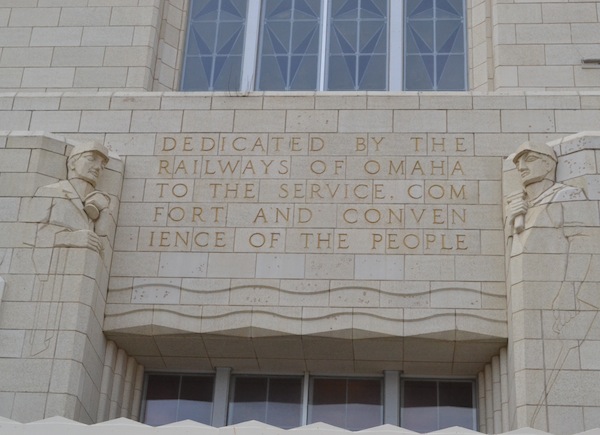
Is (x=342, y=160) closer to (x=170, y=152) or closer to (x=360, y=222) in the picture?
(x=360, y=222)

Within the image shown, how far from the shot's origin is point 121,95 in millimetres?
19500

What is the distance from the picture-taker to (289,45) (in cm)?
2098

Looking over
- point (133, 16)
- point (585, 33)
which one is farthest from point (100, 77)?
point (585, 33)

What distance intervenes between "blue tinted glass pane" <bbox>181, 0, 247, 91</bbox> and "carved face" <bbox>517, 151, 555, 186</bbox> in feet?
16.9

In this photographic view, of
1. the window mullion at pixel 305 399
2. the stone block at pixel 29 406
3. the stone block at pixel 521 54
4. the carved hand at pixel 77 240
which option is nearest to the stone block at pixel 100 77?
the carved hand at pixel 77 240

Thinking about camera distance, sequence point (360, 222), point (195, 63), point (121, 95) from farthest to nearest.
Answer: point (195, 63)
point (121, 95)
point (360, 222)

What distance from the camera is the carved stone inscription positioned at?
17984mm

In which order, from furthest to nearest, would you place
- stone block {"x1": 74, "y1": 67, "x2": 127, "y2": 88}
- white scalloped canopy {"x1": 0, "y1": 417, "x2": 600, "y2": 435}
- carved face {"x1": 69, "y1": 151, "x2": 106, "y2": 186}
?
stone block {"x1": 74, "y1": 67, "x2": 127, "y2": 88}
carved face {"x1": 69, "y1": 151, "x2": 106, "y2": 186}
white scalloped canopy {"x1": 0, "y1": 417, "x2": 600, "y2": 435}

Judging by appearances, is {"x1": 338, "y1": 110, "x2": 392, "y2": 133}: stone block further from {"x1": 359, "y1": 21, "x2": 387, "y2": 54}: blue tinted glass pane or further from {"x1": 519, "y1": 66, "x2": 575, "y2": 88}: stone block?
{"x1": 519, "y1": 66, "x2": 575, "y2": 88}: stone block

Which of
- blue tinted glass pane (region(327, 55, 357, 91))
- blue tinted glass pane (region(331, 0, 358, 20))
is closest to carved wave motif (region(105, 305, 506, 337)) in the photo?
blue tinted glass pane (region(327, 55, 357, 91))

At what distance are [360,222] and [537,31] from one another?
459 centimetres

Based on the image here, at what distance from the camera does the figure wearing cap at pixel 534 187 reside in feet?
56.2

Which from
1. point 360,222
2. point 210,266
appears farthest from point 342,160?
point 210,266

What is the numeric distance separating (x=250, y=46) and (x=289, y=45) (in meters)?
0.64
